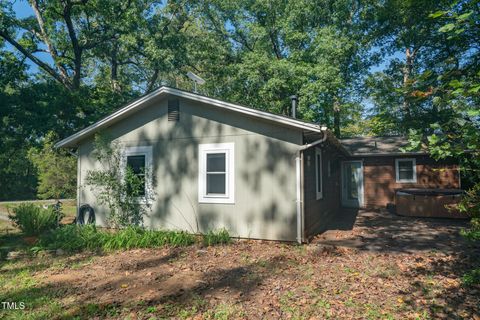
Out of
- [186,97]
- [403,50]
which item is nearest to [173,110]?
[186,97]

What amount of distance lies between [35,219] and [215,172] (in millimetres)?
5819

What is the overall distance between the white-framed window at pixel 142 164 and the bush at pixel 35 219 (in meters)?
2.83

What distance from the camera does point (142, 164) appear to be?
912 centimetres

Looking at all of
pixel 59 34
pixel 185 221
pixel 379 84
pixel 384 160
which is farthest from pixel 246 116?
pixel 59 34

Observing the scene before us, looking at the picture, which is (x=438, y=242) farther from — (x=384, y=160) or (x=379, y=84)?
(x=379, y=84)

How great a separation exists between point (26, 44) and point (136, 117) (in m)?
12.6

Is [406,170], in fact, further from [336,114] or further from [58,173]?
[58,173]

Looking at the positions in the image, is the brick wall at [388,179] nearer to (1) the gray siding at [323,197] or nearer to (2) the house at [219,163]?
(1) the gray siding at [323,197]

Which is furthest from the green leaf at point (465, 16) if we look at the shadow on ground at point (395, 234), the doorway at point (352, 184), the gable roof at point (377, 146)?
the doorway at point (352, 184)

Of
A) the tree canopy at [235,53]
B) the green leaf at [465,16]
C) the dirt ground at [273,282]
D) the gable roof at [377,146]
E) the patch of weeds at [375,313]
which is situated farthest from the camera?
the tree canopy at [235,53]

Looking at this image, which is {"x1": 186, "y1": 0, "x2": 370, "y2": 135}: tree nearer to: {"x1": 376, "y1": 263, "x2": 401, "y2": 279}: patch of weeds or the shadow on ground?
the shadow on ground

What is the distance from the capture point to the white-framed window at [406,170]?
13649 millimetres

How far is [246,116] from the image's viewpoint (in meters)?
7.75

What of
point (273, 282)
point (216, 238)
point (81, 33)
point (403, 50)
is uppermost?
point (81, 33)
